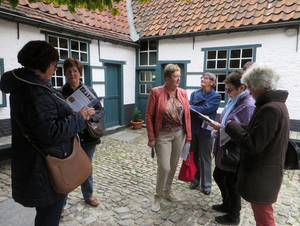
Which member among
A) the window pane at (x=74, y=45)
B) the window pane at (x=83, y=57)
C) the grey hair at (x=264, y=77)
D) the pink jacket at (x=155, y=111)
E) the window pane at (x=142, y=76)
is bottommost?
the pink jacket at (x=155, y=111)

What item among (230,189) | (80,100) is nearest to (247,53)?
(230,189)

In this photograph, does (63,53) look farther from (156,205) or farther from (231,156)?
(231,156)

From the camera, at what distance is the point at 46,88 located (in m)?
1.57

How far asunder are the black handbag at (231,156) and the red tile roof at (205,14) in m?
4.79

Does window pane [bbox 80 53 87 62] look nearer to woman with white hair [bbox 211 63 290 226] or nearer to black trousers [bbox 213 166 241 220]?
black trousers [bbox 213 166 241 220]

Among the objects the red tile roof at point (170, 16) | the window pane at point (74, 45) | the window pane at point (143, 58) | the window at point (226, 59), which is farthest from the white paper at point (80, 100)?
the window pane at point (143, 58)

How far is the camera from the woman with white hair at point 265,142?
66.9 inches

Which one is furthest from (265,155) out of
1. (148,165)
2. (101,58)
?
(101,58)

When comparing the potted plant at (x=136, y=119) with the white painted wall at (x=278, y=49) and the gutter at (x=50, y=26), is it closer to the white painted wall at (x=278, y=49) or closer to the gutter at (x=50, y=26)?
the gutter at (x=50, y=26)

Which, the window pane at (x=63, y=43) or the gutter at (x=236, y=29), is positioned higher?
the gutter at (x=236, y=29)

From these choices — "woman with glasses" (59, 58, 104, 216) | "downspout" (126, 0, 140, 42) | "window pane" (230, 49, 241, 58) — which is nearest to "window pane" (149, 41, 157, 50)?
"downspout" (126, 0, 140, 42)

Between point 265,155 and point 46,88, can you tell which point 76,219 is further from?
point 265,155

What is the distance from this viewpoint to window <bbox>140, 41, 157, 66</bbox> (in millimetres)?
7867

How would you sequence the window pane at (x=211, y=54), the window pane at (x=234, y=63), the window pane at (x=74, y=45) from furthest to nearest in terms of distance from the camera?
the window pane at (x=211, y=54) → the window pane at (x=234, y=63) → the window pane at (x=74, y=45)
